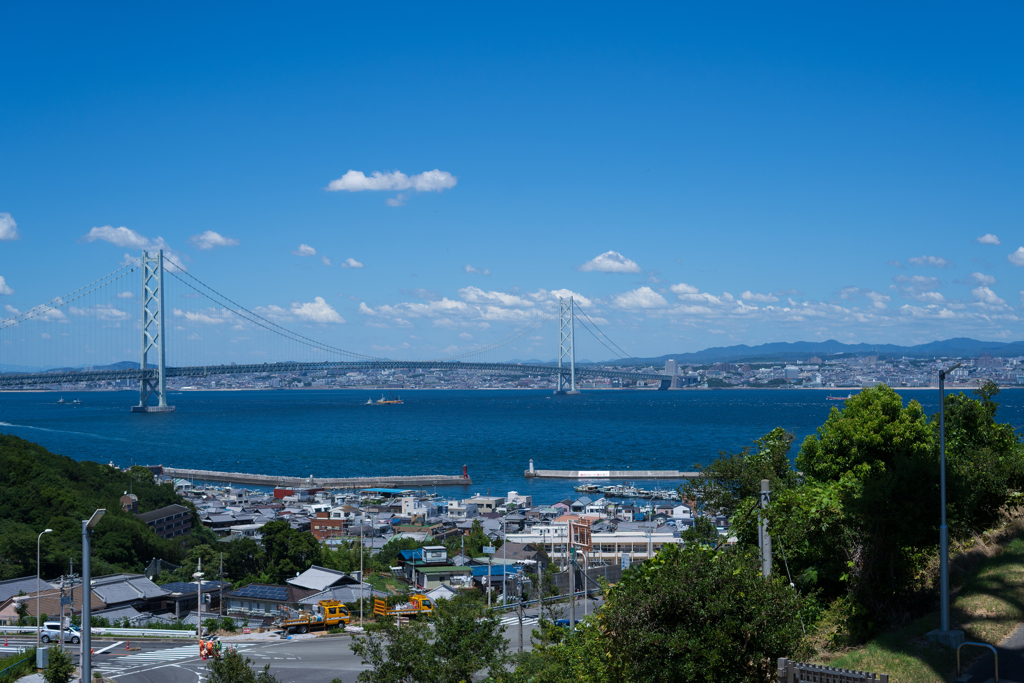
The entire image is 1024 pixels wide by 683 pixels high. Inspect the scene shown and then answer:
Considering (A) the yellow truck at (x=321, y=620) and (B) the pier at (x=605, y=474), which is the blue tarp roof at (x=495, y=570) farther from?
(B) the pier at (x=605, y=474)

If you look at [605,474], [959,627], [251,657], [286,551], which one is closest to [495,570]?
[286,551]

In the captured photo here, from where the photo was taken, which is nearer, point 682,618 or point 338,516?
point 682,618

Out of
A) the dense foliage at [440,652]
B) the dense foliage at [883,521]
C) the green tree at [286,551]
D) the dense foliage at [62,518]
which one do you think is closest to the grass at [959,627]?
the dense foliage at [883,521]

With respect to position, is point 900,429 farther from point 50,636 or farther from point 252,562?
point 252,562

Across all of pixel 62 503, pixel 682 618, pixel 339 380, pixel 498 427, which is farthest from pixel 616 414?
pixel 339 380

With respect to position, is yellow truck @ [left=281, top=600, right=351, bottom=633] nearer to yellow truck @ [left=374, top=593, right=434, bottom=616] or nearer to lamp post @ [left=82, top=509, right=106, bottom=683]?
yellow truck @ [left=374, top=593, right=434, bottom=616]
